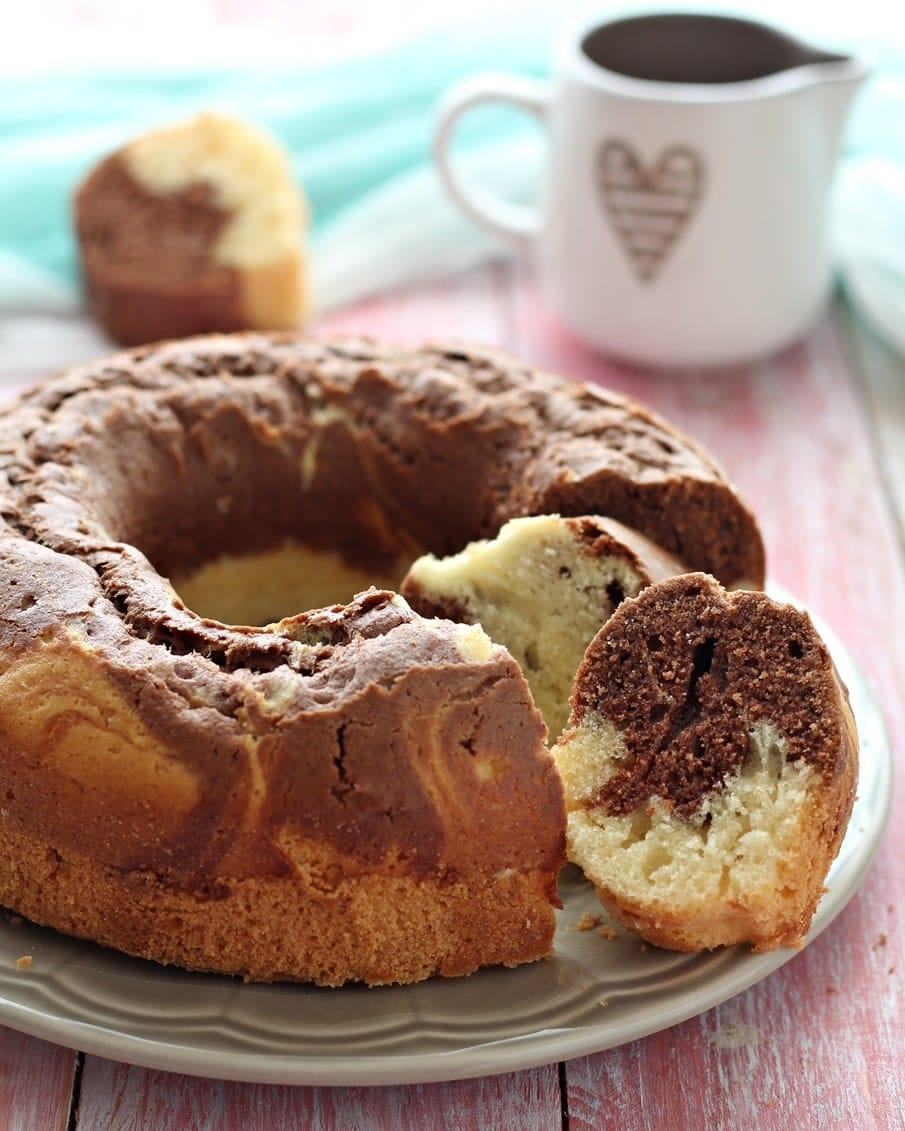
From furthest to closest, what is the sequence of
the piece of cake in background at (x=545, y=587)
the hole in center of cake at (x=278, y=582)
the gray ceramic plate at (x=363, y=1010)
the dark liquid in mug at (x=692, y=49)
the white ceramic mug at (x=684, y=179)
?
the dark liquid in mug at (x=692, y=49) < the white ceramic mug at (x=684, y=179) < the hole in center of cake at (x=278, y=582) < the piece of cake in background at (x=545, y=587) < the gray ceramic plate at (x=363, y=1010)

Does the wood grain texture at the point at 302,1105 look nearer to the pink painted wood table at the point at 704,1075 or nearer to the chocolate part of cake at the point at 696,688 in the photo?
the pink painted wood table at the point at 704,1075

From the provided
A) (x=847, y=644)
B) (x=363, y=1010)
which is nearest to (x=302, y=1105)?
(x=363, y=1010)

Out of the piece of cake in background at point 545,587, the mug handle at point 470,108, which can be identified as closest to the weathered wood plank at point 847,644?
the mug handle at point 470,108

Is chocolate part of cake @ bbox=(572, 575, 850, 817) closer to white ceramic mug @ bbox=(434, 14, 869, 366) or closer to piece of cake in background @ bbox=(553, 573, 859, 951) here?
piece of cake in background @ bbox=(553, 573, 859, 951)

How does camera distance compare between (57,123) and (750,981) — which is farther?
(57,123)

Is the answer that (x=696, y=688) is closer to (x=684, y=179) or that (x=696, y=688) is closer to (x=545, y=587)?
(x=545, y=587)

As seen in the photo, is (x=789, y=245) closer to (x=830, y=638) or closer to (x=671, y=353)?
(x=671, y=353)

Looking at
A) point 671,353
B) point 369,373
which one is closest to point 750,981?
point 369,373
